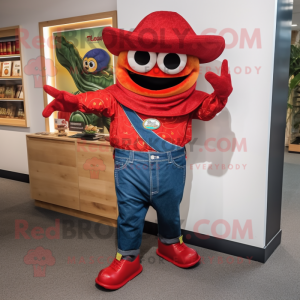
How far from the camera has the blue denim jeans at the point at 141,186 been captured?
1.91 metres

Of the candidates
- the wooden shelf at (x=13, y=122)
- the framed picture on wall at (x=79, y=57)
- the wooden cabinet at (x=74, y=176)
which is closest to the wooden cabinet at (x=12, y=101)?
the wooden shelf at (x=13, y=122)

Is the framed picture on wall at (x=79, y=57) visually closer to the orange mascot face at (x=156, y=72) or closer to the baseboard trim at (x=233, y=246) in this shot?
the orange mascot face at (x=156, y=72)

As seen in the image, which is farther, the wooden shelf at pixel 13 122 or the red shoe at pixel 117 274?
the wooden shelf at pixel 13 122

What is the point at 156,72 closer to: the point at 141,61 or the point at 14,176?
the point at 141,61

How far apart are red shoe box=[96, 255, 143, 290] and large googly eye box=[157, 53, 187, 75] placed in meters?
1.15

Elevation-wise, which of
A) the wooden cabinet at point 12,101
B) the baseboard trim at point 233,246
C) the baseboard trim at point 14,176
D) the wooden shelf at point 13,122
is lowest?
the baseboard trim at point 233,246

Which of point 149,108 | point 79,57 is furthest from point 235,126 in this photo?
point 79,57

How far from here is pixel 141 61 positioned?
1827mm

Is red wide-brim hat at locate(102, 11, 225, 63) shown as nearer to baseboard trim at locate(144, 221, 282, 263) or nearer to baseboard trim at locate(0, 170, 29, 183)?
baseboard trim at locate(144, 221, 282, 263)

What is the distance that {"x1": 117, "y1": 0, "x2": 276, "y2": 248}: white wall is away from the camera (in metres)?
2.03

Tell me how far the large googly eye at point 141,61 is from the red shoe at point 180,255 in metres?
1.16

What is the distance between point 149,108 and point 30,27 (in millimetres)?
2402

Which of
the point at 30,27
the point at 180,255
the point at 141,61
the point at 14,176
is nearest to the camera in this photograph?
the point at 141,61

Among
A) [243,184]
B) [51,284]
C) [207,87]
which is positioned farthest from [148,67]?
[51,284]
